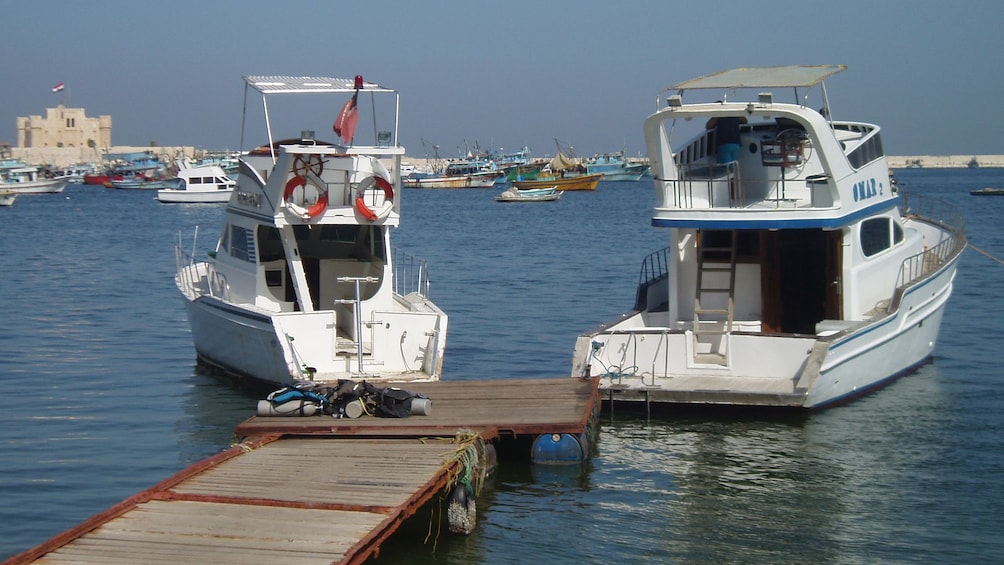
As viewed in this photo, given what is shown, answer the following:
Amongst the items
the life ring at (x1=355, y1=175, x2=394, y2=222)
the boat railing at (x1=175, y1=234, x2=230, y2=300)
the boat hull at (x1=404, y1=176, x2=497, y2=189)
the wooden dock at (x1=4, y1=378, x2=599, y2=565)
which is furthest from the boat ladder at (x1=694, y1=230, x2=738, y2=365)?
the boat hull at (x1=404, y1=176, x2=497, y2=189)

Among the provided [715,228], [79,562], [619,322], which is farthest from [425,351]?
[79,562]

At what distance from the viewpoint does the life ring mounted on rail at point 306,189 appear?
17.1m

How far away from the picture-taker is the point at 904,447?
15.5 metres

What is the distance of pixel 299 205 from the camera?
17406 mm

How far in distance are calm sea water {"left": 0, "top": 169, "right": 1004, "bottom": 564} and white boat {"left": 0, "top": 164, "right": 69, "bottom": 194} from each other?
246ft

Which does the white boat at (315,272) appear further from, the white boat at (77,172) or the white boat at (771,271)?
the white boat at (77,172)

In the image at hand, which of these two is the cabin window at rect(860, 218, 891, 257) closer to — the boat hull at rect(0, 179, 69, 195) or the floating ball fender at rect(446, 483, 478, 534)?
the floating ball fender at rect(446, 483, 478, 534)

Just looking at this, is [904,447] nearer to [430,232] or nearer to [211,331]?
[211,331]

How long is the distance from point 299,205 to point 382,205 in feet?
4.03

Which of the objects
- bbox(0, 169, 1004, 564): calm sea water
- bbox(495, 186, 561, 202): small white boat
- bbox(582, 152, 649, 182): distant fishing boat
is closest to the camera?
bbox(0, 169, 1004, 564): calm sea water

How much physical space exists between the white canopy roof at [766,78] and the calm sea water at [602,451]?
4796 mm

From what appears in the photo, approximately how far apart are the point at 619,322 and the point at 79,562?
10.6 m

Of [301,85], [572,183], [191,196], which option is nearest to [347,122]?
[301,85]

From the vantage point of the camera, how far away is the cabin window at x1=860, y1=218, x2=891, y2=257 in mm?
17905
